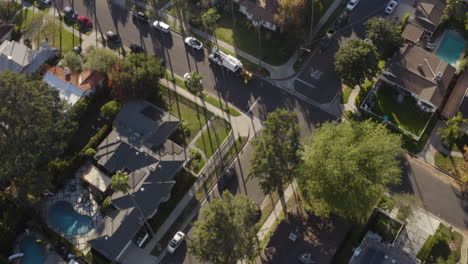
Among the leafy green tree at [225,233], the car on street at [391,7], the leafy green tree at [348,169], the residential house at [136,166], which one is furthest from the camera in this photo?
the car on street at [391,7]

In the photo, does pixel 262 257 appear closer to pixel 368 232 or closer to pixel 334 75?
pixel 368 232

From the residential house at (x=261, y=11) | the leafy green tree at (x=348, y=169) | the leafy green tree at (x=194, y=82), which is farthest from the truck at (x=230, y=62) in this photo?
the leafy green tree at (x=348, y=169)

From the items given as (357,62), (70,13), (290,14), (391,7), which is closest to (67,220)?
(70,13)

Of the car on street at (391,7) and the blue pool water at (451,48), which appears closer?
the blue pool water at (451,48)

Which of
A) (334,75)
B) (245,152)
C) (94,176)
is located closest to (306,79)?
(334,75)

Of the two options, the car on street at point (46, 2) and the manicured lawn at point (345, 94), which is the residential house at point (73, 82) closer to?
the car on street at point (46, 2)

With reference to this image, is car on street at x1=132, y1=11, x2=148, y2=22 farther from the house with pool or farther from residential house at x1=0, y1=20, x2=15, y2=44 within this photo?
residential house at x1=0, y1=20, x2=15, y2=44

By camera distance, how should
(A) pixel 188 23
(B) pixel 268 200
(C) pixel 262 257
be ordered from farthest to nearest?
(A) pixel 188 23 → (B) pixel 268 200 → (C) pixel 262 257
